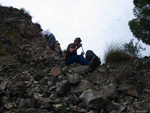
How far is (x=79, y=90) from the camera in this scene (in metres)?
4.39

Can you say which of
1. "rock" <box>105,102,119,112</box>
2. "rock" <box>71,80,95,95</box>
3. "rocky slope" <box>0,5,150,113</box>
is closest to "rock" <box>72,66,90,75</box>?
"rocky slope" <box>0,5,150,113</box>

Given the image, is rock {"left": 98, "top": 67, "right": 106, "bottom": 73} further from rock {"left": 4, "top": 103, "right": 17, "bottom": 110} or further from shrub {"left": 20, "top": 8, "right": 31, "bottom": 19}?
shrub {"left": 20, "top": 8, "right": 31, "bottom": 19}

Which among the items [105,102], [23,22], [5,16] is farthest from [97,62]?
[5,16]

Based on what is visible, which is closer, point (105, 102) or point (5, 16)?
point (105, 102)

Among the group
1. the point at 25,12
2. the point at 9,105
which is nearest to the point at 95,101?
the point at 9,105

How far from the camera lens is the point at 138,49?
720 centimetres

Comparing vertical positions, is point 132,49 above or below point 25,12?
below

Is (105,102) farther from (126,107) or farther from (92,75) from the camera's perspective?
(92,75)

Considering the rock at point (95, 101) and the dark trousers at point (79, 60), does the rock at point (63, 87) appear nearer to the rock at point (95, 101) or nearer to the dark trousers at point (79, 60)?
the rock at point (95, 101)

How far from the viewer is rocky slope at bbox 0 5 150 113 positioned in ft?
12.5

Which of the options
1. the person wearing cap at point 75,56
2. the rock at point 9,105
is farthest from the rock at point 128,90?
the rock at point 9,105

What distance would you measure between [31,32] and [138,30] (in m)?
6.68

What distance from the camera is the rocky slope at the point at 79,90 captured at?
12.5 ft

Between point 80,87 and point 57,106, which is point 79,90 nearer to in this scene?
point 80,87
